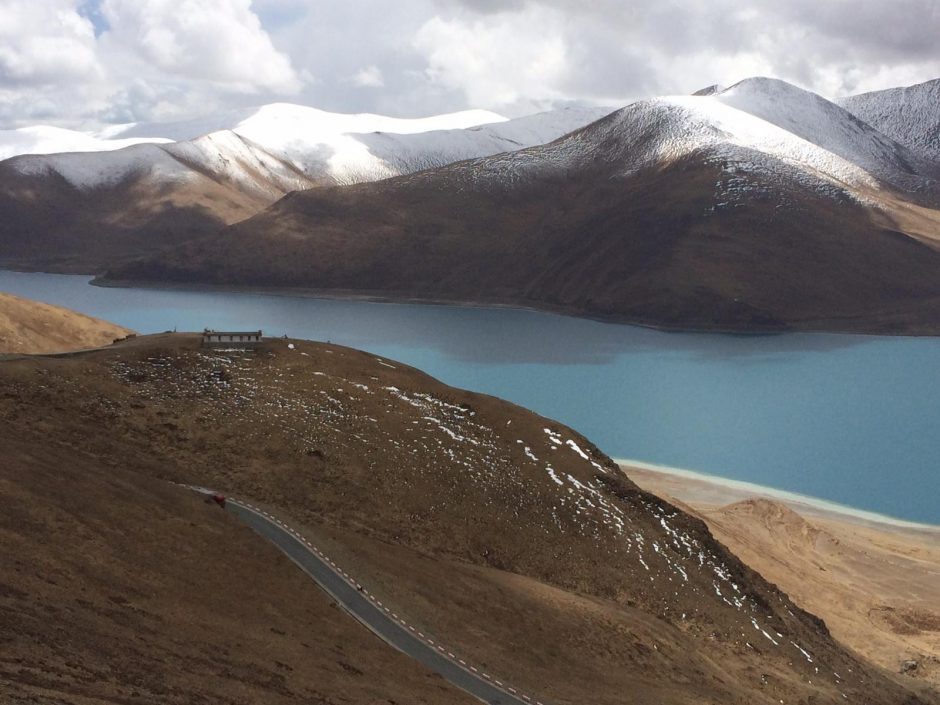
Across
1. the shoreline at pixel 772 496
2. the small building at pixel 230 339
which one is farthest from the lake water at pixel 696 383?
the small building at pixel 230 339

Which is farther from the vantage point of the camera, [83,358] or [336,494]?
[83,358]

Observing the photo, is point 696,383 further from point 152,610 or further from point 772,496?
point 152,610

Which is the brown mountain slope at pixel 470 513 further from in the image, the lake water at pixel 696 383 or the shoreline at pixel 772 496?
the lake water at pixel 696 383

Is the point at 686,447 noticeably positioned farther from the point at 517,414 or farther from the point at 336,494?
the point at 336,494

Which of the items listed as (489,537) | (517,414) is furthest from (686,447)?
(489,537)

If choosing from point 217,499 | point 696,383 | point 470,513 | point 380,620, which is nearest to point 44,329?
point 470,513
